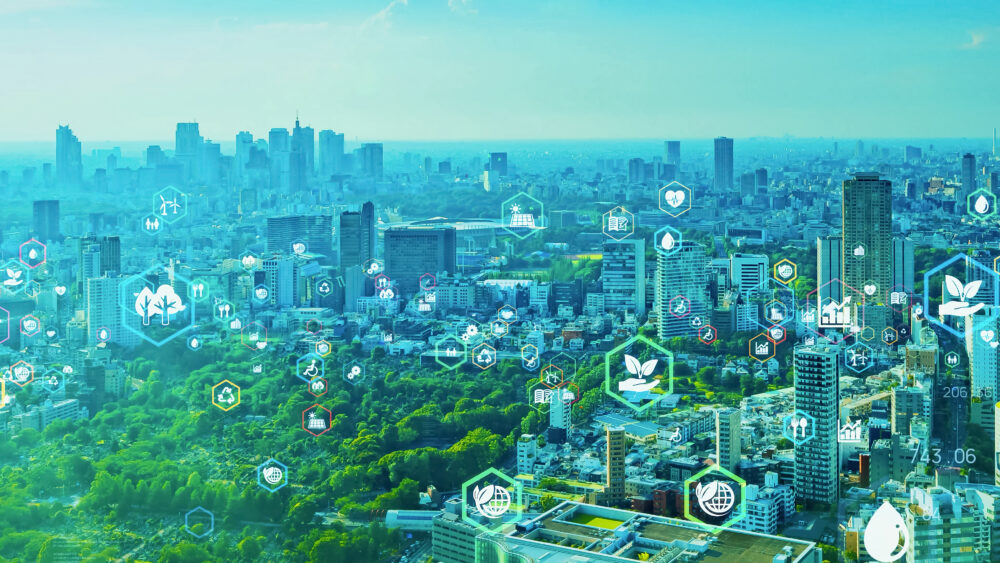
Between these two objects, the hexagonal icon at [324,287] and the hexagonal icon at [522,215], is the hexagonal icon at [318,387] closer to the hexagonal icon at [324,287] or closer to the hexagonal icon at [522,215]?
the hexagonal icon at [324,287]

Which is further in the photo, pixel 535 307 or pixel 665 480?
pixel 535 307

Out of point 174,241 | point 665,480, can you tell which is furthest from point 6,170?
point 665,480

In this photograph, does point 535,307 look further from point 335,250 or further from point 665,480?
point 665,480

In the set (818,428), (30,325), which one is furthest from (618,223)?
(818,428)

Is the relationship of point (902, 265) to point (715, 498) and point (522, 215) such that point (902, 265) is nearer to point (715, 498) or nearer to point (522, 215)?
point (715, 498)

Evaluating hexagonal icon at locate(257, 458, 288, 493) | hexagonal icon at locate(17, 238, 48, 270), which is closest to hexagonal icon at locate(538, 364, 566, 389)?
hexagonal icon at locate(257, 458, 288, 493)

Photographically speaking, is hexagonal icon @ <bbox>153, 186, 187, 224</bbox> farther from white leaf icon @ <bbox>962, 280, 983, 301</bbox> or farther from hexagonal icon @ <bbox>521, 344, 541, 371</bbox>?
white leaf icon @ <bbox>962, 280, 983, 301</bbox>
